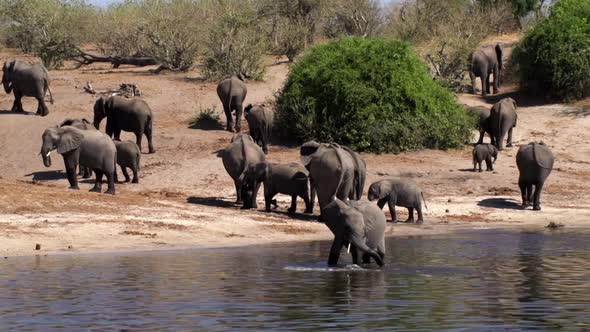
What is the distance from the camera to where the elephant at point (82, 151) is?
71.3 ft

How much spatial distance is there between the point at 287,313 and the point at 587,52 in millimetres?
22371

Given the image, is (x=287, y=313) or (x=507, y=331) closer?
(x=507, y=331)

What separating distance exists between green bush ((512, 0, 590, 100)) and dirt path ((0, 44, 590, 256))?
75cm

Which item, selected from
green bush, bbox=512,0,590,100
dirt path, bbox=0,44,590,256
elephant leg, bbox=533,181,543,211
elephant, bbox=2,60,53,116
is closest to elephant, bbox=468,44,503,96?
dirt path, bbox=0,44,590,256

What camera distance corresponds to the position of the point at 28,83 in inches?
1129

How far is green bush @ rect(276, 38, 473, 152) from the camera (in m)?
27.2

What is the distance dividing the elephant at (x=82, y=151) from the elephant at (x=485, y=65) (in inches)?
588

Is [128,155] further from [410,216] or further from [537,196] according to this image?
[537,196]

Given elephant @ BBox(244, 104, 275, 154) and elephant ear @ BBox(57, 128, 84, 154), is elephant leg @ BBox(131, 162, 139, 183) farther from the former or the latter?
elephant @ BBox(244, 104, 275, 154)

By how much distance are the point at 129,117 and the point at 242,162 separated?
531 centimetres

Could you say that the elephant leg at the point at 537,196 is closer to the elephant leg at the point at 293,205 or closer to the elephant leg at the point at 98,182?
the elephant leg at the point at 293,205

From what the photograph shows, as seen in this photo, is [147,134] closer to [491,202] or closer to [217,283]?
[491,202]

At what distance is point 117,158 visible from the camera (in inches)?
926

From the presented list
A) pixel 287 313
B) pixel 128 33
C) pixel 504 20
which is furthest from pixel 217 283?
pixel 504 20
